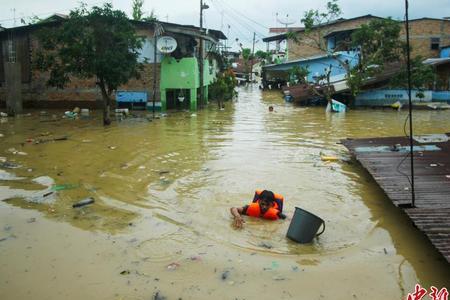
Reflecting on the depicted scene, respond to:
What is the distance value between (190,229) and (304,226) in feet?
5.60

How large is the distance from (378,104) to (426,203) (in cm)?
2112

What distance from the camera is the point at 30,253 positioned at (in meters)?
5.47

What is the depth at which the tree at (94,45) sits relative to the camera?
15.7 m

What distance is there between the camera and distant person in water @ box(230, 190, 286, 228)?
667cm

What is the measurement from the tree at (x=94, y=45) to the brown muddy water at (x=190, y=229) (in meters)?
3.83

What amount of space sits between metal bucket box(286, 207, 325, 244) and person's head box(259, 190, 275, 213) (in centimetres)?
80

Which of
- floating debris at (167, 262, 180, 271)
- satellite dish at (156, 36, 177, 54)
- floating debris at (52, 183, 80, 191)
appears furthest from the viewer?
satellite dish at (156, 36, 177, 54)

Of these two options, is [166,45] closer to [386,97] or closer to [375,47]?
[375,47]

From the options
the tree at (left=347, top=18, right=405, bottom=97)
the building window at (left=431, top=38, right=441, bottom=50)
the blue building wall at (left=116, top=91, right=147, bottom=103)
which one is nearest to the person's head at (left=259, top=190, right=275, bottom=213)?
the blue building wall at (left=116, top=91, right=147, bottom=103)

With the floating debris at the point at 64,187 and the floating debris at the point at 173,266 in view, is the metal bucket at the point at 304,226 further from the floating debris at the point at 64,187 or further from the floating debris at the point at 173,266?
the floating debris at the point at 64,187

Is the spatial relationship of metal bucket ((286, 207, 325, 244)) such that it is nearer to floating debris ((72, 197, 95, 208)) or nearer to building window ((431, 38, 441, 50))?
floating debris ((72, 197, 95, 208))

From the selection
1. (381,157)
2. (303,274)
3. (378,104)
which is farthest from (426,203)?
(378,104)

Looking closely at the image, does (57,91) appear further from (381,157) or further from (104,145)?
(381,157)

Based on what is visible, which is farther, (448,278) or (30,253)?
(30,253)
